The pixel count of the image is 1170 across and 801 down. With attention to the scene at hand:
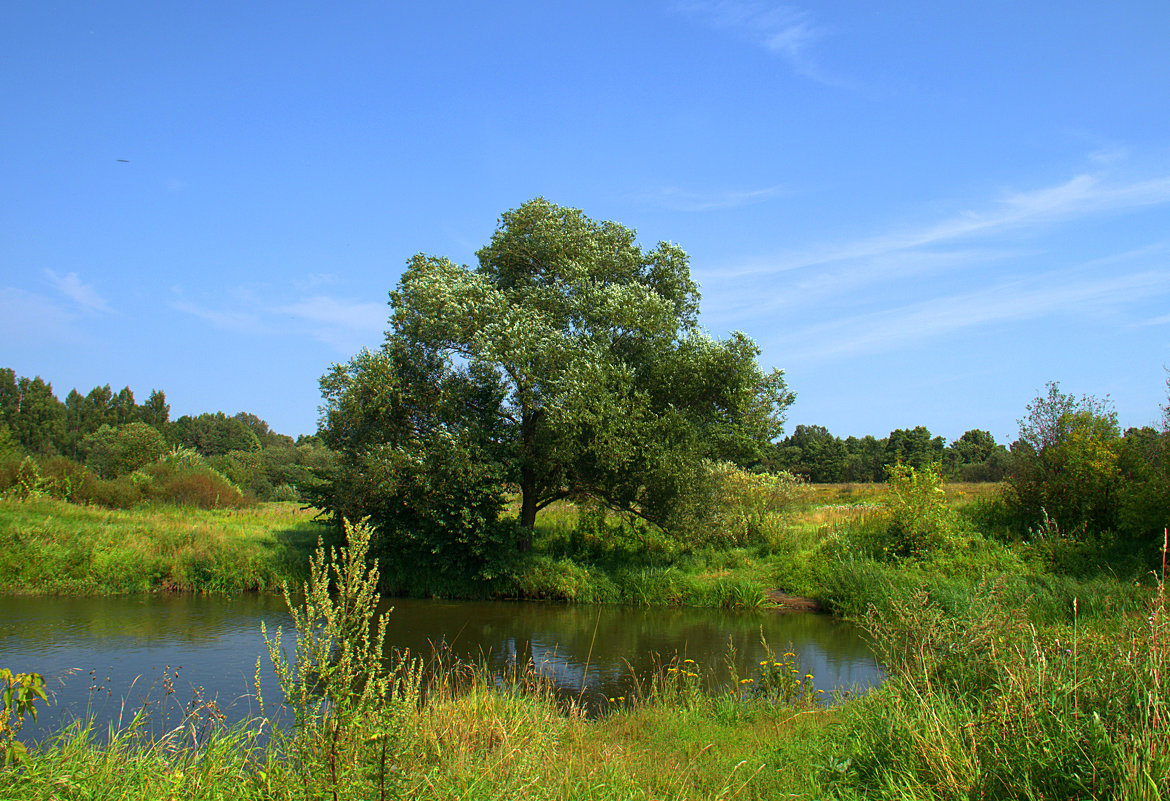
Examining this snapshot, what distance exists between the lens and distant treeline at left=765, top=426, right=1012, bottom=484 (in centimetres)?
7169

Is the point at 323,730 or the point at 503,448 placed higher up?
the point at 503,448

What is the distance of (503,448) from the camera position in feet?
64.2

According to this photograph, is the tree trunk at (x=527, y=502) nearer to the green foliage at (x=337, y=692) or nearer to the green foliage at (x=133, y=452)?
the green foliage at (x=337, y=692)

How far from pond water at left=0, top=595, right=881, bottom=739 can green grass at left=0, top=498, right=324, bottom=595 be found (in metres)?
0.88

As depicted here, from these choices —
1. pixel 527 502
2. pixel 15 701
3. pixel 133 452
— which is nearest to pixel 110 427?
pixel 133 452

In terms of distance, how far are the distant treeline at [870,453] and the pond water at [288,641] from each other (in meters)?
52.0

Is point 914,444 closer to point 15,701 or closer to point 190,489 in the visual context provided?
point 190,489

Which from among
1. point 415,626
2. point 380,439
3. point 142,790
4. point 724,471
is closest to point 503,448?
point 380,439

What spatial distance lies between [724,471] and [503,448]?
7692 mm

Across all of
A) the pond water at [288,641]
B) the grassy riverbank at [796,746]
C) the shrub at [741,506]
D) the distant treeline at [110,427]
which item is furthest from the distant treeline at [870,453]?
the grassy riverbank at [796,746]

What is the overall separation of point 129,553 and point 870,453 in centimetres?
7314

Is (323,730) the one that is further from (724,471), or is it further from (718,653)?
(724,471)

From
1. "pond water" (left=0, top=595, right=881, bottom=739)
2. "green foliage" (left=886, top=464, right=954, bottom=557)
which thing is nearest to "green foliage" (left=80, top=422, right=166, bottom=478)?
"pond water" (left=0, top=595, right=881, bottom=739)

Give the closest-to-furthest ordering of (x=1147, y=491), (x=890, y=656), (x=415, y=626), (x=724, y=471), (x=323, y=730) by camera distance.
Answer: (x=323, y=730), (x=890, y=656), (x=415, y=626), (x=1147, y=491), (x=724, y=471)
